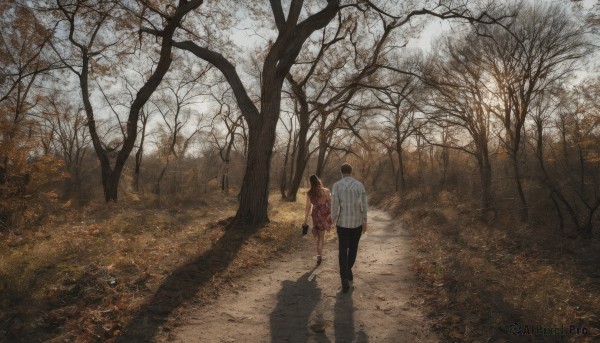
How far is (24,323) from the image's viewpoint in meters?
4.29

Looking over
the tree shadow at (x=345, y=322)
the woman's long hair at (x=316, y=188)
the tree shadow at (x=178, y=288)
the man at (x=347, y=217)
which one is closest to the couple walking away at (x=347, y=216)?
the man at (x=347, y=217)

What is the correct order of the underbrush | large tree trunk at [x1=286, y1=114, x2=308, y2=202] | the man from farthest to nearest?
1. large tree trunk at [x1=286, y1=114, x2=308, y2=202]
2. the man
3. the underbrush

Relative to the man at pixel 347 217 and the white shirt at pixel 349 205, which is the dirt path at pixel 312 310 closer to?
the man at pixel 347 217

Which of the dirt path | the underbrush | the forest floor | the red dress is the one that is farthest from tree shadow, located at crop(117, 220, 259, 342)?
the underbrush

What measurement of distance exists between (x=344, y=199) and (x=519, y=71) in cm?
1109

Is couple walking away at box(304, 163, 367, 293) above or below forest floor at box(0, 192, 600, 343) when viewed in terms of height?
above

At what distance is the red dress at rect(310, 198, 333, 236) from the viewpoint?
7359mm

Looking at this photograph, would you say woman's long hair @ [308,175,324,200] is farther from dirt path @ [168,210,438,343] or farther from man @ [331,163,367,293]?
dirt path @ [168,210,438,343]

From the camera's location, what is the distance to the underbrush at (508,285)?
4156 millimetres

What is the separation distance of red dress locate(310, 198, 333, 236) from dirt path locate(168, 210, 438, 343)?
800 mm

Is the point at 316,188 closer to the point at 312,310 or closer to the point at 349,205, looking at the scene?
the point at 349,205

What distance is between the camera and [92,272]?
559 centimetres

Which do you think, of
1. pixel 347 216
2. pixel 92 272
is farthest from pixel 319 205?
pixel 92 272

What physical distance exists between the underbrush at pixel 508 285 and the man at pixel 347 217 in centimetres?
122
